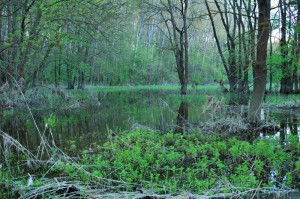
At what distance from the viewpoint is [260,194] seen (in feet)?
12.9

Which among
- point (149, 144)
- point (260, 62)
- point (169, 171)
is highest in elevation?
point (260, 62)

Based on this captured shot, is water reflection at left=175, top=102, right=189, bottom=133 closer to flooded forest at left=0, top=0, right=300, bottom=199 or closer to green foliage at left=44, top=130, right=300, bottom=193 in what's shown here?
flooded forest at left=0, top=0, right=300, bottom=199

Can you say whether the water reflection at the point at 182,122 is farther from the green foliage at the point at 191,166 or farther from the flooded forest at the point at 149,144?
the green foliage at the point at 191,166

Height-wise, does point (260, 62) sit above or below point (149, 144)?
above

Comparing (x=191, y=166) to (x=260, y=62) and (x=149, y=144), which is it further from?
(x=260, y=62)

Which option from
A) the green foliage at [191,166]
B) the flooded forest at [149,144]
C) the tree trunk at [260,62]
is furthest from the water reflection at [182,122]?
the green foliage at [191,166]

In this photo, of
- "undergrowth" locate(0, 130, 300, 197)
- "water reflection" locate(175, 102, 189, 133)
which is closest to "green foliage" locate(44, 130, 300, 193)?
"undergrowth" locate(0, 130, 300, 197)

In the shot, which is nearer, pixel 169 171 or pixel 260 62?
pixel 169 171

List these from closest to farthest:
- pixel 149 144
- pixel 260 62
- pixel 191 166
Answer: pixel 191 166 → pixel 149 144 → pixel 260 62

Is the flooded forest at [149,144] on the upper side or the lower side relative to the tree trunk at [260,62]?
lower

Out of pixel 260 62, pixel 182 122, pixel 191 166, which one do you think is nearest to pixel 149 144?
pixel 191 166

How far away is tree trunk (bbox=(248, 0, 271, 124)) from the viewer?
8580 mm

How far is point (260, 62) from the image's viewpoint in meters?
8.77

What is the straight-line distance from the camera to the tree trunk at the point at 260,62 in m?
8.58
